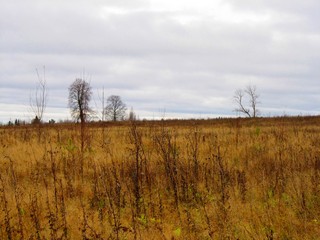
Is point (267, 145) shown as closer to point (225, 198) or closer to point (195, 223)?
point (225, 198)

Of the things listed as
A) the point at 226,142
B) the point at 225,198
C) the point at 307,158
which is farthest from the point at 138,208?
the point at 226,142

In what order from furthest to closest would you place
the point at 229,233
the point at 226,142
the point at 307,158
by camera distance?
the point at 226,142 < the point at 307,158 < the point at 229,233

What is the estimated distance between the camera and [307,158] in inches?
284

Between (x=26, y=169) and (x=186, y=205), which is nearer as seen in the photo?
(x=186, y=205)

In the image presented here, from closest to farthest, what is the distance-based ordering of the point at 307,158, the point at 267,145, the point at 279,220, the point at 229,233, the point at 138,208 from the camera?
the point at 229,233 → the point at 279,220 → the point at 138,208 → the point at 307,158 → the point at 267,145

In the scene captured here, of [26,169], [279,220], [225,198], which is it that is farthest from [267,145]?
[26,169]

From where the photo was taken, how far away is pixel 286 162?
731 centimetres

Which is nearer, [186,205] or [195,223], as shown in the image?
[195,223]

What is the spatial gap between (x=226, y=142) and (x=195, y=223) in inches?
260

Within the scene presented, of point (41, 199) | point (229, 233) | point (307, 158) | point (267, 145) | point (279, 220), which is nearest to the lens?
point (229, 233)

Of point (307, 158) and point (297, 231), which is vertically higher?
point (307, 158)

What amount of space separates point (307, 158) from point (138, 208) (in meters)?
3.98

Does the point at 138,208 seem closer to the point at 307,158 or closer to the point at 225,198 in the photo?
the point at 225,198

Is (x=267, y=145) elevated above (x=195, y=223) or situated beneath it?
elevated above
